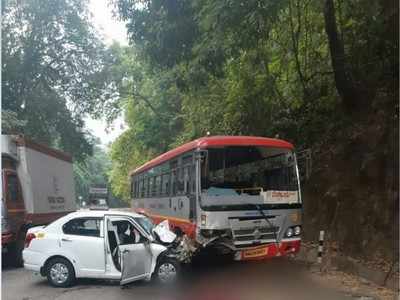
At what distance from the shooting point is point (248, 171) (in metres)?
10.7

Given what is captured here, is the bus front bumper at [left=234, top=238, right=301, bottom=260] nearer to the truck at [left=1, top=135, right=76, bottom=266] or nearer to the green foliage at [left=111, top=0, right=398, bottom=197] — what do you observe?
the green foliage at [left=111, top=0, right=398, bottom=197]

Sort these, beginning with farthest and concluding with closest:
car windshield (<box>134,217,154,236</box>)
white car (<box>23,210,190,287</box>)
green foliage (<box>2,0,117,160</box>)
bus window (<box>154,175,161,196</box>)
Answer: green foliage (<box>2,0,117,160</box>) < bus window (<box>154,175,161,196</box>) < car windshield (<box>134,217,154,236</box>) < white car (<box>23,210,190,287</box>)

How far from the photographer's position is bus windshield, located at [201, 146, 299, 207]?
1051cm

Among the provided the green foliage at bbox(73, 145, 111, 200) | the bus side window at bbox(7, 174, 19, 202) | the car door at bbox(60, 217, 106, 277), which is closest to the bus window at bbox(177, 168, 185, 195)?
the car door at bbox(60, 217, 106, 277)

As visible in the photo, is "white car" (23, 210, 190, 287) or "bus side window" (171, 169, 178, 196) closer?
"white car" (23, 210, 190, 287)

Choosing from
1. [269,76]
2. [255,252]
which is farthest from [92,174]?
[255,252]

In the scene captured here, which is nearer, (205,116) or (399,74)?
(399,74)

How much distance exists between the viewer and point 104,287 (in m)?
10.1

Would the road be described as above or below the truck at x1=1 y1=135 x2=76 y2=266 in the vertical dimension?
below

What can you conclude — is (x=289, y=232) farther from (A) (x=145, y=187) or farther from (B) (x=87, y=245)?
(A) (x=145, y=187)

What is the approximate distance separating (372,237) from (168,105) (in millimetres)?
22457

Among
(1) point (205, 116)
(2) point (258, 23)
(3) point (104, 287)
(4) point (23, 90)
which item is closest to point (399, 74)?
(2) point (258, 23)

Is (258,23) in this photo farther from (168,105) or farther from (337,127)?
(168,105)

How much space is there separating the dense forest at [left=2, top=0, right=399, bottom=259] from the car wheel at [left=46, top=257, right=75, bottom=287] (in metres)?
5.41
